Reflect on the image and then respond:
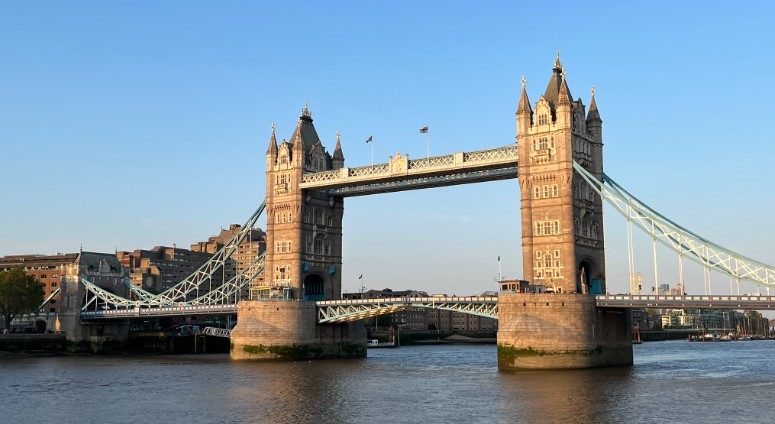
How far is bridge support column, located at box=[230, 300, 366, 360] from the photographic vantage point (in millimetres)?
97438

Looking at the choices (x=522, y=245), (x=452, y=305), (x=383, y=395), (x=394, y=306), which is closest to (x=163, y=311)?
(x=394, y=306)

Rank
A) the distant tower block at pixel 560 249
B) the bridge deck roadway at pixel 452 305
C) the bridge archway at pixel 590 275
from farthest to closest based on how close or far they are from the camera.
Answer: the bridge archway at pixel 590 275, the distant tower block at pixel 560 249, the bridge deck roadway at pixel 452 305

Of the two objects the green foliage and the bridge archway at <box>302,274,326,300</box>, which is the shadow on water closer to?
the bridge archway at <box>302,274,326,300</box>

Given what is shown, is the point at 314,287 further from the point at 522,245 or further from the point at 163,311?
the point at 522,245

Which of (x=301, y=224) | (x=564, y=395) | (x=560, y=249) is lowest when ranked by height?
(x=564, y=395)

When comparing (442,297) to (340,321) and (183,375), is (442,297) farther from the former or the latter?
(183,375)

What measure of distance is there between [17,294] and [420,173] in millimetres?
70028

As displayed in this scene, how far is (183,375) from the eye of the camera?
257 feet

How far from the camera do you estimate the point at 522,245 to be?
83000 mm

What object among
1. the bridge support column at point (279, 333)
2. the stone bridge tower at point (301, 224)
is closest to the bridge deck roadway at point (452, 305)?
the bridge support column at point (279, 333)

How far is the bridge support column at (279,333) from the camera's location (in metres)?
97.4

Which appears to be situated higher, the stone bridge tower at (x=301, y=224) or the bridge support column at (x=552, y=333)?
the stone bridge tower at (x=301, y=224)

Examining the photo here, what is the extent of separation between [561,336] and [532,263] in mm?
9057

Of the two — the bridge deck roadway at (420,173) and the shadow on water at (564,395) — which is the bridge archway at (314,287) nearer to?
the bridge deck roadway at (420,173)
